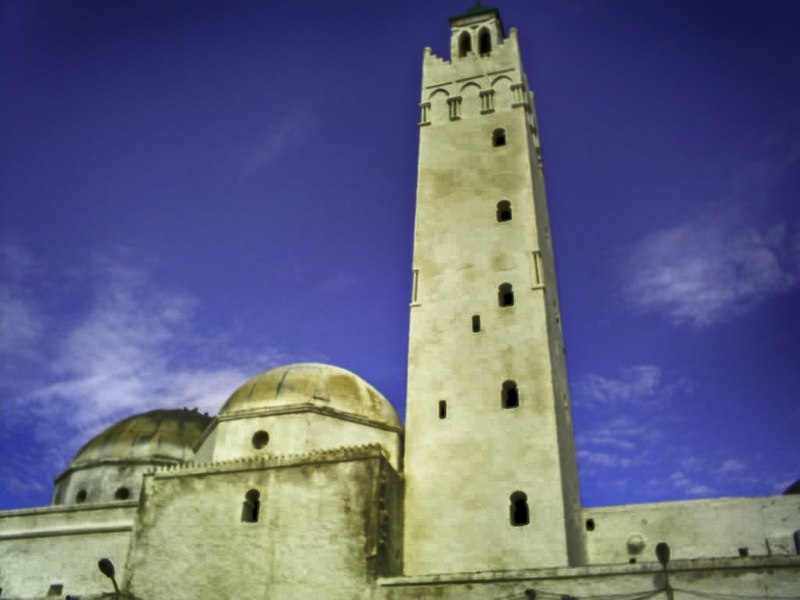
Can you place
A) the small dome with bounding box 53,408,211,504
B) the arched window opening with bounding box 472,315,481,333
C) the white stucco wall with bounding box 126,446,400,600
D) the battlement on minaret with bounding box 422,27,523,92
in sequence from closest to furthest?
the white stucco wall with bounding box 126,446,400,600, the arched window opening with bounding box 472,315,481,333, the small dome with bounding box 53,408,211,504, the battlement on minaret with bounding box 422,27,523,92

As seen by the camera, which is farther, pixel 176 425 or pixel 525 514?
pixel 176 425

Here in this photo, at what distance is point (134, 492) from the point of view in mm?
26312

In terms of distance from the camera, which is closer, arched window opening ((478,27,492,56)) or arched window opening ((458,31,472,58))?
arched window opening ((478,27,492,56))

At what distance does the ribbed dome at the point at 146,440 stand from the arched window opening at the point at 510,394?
11783 mm

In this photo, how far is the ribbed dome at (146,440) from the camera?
27344 millimetres

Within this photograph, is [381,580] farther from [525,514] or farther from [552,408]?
[552,408]

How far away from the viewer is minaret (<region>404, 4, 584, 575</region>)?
19.3m

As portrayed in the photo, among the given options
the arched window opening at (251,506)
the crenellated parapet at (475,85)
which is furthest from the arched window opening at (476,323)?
the crenellated parapet at (475,85)

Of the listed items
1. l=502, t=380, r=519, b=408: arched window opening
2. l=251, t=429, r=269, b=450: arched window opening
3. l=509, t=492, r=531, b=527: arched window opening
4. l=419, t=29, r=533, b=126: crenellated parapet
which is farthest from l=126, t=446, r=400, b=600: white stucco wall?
l=419, t=29, r=533, b=126: crenellated parapet

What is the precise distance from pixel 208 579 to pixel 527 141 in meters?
16.4

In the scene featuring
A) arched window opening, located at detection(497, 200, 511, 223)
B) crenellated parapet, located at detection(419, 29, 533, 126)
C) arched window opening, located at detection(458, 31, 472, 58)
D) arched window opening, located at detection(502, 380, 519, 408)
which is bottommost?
arched window opening, located at detection(502, 380, 519, 408)

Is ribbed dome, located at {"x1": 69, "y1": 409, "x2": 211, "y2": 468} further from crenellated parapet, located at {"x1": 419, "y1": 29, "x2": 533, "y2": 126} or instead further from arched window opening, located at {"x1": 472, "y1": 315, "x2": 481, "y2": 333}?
crenellated parapet, located at {"x1": 419, "y1": 29, "x2": 533, "y2": 126}

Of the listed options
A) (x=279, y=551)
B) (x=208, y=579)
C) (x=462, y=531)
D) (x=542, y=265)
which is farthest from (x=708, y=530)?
(x=208, y=579)

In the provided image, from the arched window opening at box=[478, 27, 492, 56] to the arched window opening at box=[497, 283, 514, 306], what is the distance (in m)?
11.5
